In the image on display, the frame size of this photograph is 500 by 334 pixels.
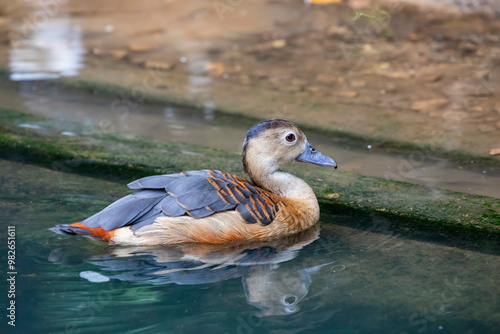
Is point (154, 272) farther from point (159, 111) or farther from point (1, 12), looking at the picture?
point (1, 12)

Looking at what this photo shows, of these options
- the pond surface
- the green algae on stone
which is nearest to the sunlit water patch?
the green algae on stone

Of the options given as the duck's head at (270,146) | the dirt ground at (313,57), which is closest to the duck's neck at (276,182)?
the duck's head at (270,146)

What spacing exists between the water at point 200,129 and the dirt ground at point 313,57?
0.42 m

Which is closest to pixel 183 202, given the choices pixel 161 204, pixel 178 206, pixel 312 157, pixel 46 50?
pixel 178 206

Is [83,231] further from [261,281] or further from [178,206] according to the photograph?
[261,281]

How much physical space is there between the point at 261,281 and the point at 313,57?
5.75 m

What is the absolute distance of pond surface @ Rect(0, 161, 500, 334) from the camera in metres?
3.90

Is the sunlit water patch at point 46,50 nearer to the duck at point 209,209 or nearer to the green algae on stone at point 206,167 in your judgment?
the green algae on stone at point 206,167

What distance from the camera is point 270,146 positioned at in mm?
5242

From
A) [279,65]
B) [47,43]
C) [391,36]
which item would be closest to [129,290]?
[279,65]

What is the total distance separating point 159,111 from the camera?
7844 mm

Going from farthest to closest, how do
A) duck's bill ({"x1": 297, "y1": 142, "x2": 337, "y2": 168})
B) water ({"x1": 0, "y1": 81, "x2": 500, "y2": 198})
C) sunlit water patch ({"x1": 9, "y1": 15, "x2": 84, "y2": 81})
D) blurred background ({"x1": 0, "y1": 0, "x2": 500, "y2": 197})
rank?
1. sunlit water patch ({"x1": 9, "y1": 15, "x2": 84, "y2": 81})
2. blurred background ({"x1": 0, "y1": 0, "x2": 500, "y2": 197})
3. water ({"x1": 0, "y1": 81, "x2": 500, "y2": 198})
4. duck's bill ({"x1": 297, "y1": 142, "x2": 337, "y2": 168})

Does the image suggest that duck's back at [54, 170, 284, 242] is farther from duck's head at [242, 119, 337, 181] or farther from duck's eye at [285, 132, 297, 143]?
duck's eye at [285, 132, 297, 143]

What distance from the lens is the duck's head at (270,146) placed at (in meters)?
5.21
